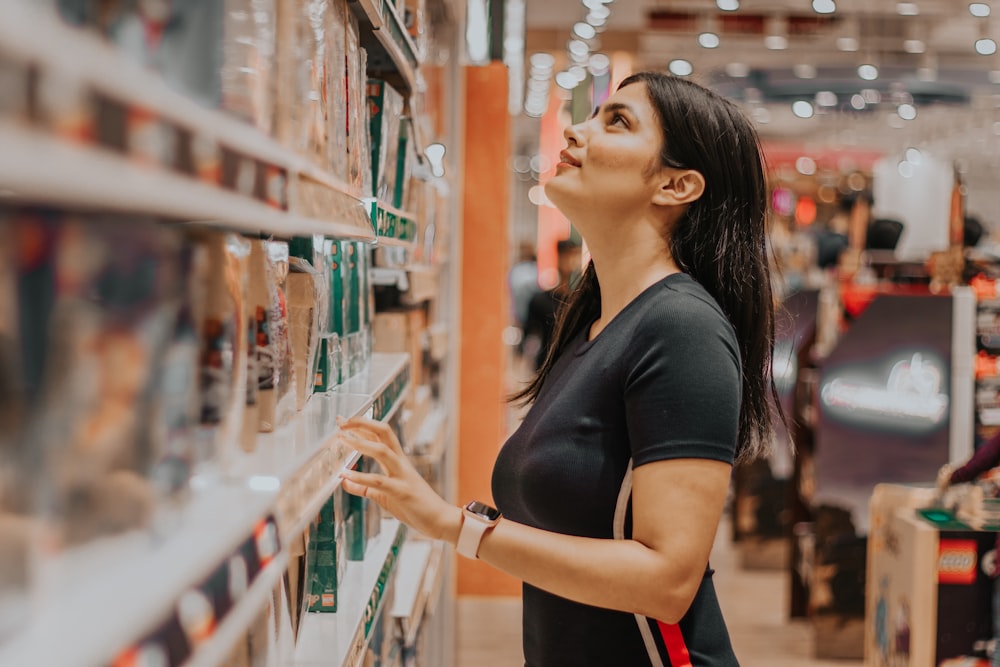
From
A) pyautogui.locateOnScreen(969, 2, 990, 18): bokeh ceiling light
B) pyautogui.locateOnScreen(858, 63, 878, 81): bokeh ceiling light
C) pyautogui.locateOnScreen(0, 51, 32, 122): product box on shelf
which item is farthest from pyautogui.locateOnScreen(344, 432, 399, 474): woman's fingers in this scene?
pyautogui.locateOnScreen(858, 63, 878, 81): bokeh ceiling light

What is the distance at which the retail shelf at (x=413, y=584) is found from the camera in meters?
2.21

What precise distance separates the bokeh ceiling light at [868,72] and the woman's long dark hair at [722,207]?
11072 millimetres

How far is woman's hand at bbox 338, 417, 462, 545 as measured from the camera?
4.25 ft

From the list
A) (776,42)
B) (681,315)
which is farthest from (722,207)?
(776,42)

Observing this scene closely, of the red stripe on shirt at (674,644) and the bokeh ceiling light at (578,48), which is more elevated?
the bokeh ceiling light at (578,48)

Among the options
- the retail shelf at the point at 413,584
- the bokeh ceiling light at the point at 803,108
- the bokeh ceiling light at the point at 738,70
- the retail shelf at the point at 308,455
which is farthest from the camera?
the bokeh ceiling light at the point at 803,108

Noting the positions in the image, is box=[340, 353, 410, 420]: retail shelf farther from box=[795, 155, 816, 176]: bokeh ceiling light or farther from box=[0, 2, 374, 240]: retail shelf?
box=[795, 155, 816, 176]: bokeh ceiling light

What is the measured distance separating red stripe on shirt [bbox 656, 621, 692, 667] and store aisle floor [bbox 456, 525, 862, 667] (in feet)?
10.9

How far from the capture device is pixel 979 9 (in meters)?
9.25

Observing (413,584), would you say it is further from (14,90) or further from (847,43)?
(847,43)

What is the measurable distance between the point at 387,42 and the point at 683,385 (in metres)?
0.92

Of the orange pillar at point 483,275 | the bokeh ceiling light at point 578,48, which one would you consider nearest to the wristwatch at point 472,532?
the orange pillar at point 483,275

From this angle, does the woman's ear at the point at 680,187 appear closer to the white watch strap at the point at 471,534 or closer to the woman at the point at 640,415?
the woman at the point at 640,415

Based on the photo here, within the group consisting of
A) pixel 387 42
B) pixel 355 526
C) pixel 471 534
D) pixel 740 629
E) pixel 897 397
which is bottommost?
pixel 740 629
